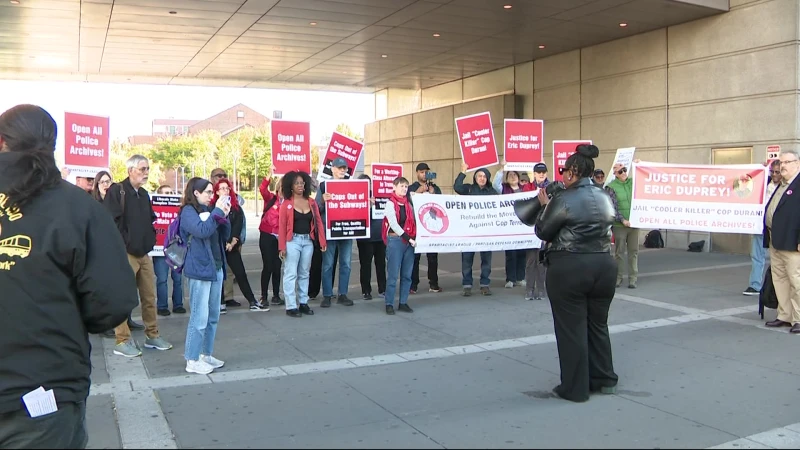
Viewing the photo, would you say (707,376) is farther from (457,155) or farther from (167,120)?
(167,120)

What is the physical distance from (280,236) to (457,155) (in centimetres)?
1831

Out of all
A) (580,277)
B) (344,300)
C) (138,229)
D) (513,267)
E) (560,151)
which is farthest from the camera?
(560,151)

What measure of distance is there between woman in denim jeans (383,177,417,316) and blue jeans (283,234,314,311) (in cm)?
108

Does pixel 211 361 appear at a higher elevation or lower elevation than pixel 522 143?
lower

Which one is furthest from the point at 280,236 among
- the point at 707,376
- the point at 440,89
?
the point at 440,89

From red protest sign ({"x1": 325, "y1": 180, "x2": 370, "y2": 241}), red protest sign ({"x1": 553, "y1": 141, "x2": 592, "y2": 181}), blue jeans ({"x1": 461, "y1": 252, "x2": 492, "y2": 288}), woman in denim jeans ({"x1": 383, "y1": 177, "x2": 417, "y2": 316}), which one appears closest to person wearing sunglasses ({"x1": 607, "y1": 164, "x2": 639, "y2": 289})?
red protest sign ({"x1": 553, "y1": 141, "x2": 592, "y2": 181})

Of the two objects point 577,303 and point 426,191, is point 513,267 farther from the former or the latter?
point 577,303

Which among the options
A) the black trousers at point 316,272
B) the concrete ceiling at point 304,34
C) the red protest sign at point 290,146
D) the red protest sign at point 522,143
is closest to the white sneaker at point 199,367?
the black trousers at point 316,272

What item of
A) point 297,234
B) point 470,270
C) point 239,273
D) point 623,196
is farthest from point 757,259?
point 239,273

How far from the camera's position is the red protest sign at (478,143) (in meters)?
11.4

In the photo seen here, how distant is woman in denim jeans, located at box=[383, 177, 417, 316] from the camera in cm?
898

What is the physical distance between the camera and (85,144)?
8367 millimetres

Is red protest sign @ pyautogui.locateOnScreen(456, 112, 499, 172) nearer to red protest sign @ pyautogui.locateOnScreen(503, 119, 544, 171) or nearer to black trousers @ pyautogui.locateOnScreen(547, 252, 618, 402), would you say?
red protest sign @ pyautogui.locateOnScreen(503, 119, 544, 171)

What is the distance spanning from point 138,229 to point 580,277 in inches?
183
